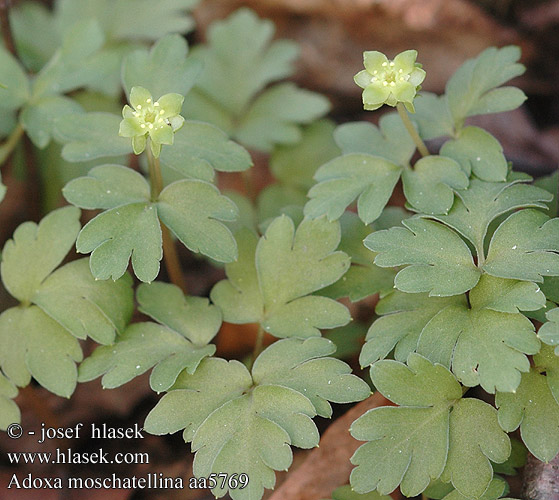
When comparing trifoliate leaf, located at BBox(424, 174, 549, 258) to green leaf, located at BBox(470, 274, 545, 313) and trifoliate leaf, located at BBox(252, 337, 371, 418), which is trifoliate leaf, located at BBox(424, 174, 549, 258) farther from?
trifoliate leaf, located at BBox(252, 337, 371, 418)

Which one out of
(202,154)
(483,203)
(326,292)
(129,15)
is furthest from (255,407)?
(129,15)

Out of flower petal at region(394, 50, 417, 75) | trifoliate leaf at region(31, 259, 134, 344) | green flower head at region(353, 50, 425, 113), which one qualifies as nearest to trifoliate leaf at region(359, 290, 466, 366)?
green flower head at region(353, 50, 425, 113)

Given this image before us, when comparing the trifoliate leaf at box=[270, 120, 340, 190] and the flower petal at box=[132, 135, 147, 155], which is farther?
the trifoliate leaf at box=[270, 120, 340, 190]

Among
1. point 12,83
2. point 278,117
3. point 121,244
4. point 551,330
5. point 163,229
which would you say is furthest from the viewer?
point 278,117

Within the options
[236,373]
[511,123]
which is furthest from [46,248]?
[511,123]

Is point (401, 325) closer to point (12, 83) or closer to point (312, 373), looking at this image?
point (312, 373)

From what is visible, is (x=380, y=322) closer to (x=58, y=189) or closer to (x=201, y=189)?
(x=201, y=189)
